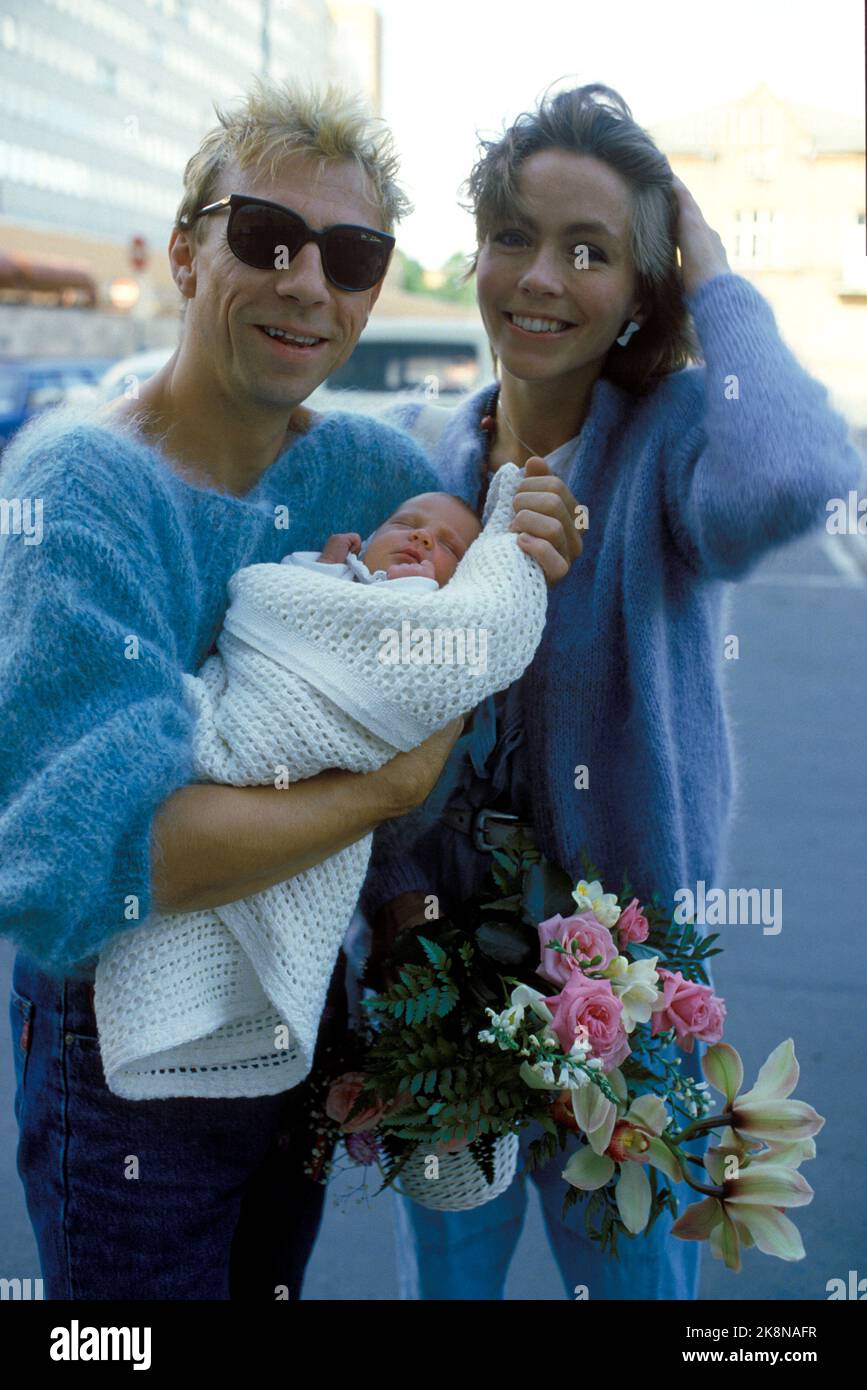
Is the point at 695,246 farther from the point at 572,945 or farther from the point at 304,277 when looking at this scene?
the point at 572,945

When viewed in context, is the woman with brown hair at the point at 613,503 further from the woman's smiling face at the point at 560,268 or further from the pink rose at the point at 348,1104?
the pink rose at the point at 348,1104

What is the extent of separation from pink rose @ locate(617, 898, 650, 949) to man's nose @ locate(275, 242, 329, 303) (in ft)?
2.79

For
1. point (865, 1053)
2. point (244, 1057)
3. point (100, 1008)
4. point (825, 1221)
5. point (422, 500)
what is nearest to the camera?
point (100, 1008)

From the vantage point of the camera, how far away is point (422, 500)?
166 centimetres

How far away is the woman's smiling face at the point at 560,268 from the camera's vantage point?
1.62m

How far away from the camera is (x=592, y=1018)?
145 cm

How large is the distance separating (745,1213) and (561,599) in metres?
0.82

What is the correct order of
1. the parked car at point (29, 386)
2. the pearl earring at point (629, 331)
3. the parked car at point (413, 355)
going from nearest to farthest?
the pearl earring at point (629, 331) < the parked car at point (413, 355) < the parked car at point (29, 386)

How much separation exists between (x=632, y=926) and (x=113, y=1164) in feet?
2.30

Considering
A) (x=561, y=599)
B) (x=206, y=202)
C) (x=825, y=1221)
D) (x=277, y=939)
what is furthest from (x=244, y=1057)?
(x=825, y=1221)

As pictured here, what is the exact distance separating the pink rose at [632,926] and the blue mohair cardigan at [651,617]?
0.13 m

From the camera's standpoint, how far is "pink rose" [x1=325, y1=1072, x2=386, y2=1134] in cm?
158

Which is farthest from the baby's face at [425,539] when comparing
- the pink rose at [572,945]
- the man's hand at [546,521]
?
the pink rose at [572,945]
